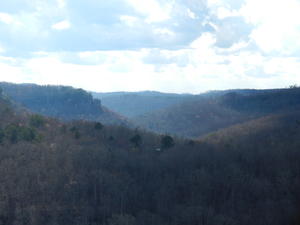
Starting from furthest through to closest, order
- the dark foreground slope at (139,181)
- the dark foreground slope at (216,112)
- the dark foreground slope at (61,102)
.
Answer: the dark foreground slope at (61,102) < the dark foreground slope at (216,112) < the dark foreground slope at (139,181)

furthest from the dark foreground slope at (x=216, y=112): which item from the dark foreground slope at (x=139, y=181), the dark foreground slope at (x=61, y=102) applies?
the dark foreground slope at (x=139, y=181)

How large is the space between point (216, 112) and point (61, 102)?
52.1m

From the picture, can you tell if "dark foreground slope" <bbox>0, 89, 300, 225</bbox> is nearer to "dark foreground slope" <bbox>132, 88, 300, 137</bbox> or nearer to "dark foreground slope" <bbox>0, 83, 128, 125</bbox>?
"dark foreground slope" <bbox>132, 88, 300, 137</bbox>

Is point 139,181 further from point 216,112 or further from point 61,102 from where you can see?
point 61,102

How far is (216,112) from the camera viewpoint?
155 m

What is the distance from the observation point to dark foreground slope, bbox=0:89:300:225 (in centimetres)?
3631

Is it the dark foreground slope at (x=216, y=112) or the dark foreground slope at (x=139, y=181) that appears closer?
the dark foreground slope at (x=139, y=181)

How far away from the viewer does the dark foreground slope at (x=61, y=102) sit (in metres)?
147

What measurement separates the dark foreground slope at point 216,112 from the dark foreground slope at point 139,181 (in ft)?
221

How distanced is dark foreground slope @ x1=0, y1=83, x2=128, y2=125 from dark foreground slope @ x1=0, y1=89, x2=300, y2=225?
8234 centimetres

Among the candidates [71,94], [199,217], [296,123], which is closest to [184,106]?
[71,94]

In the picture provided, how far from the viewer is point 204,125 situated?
144m

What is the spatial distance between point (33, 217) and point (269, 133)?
50.3 meters

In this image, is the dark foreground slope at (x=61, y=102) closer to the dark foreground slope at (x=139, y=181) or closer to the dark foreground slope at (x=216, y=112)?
the dark foreground slope at (x=216, y=112)
